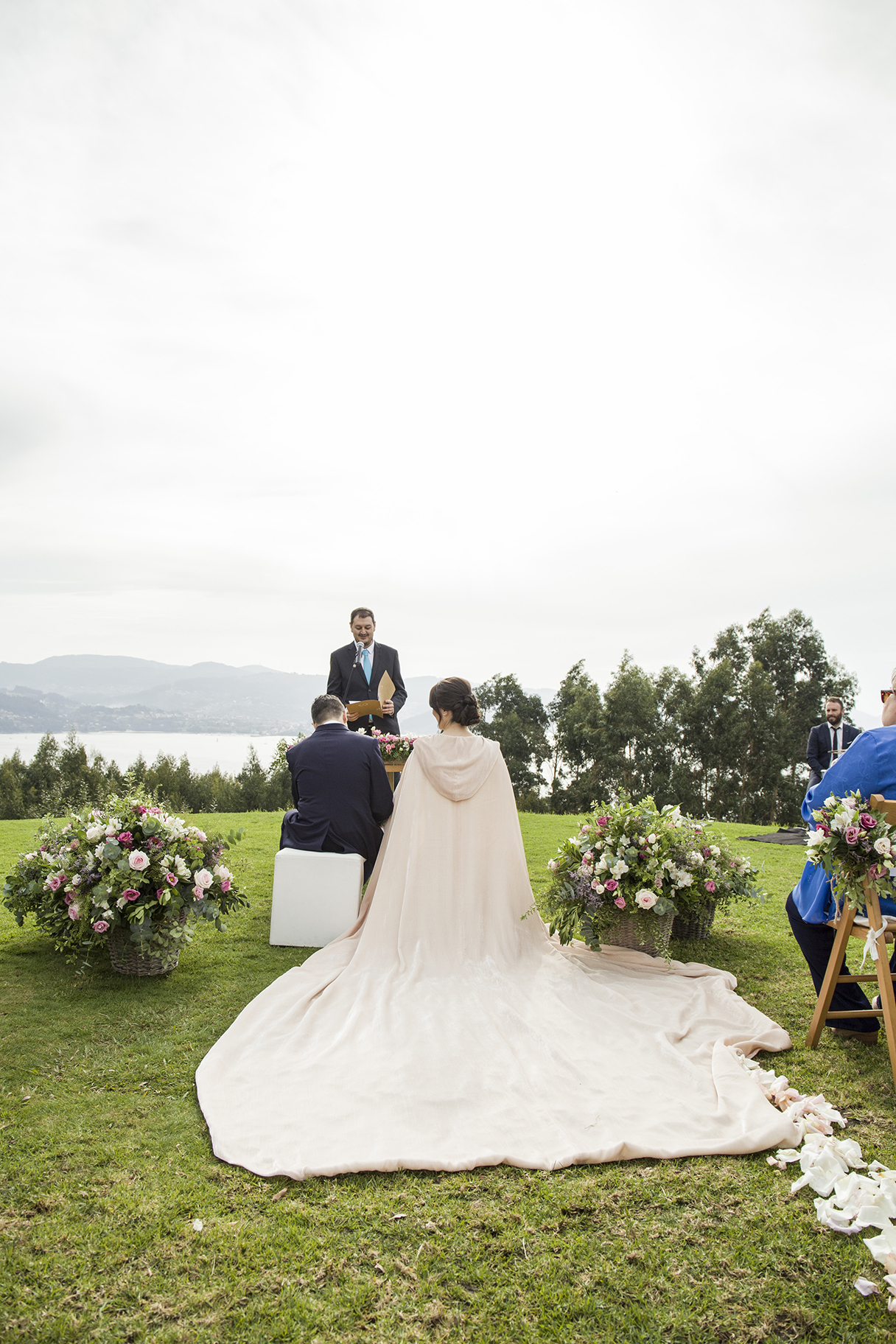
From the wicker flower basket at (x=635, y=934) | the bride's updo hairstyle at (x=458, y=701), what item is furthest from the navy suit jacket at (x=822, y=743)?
the bride's updo hairstyle at (x=458, y=701)

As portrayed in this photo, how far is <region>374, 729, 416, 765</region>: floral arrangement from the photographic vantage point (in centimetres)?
692

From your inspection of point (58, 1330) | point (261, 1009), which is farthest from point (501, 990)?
point (58, 1330)

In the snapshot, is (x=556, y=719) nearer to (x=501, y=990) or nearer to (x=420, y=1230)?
(x=501, y=990)

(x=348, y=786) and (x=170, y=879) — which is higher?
(x=348, y=786)

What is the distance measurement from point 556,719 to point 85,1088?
3552cm

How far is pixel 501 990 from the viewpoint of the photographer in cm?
488

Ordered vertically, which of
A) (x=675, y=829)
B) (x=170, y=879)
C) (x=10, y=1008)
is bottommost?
(x=10, y=1008)

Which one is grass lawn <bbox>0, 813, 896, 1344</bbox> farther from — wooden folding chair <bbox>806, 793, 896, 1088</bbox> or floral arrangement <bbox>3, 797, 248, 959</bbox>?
floral arrangement <bbox>3, 797, 248, 959</bbox>

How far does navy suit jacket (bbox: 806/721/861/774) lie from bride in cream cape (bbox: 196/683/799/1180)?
701 centimetres

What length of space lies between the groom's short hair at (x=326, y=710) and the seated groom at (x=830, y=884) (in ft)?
11.5

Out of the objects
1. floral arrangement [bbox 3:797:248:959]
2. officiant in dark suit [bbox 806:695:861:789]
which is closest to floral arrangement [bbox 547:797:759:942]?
floral arrangement [bbox 3:797:248:959]

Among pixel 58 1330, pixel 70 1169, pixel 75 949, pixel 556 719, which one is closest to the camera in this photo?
pixel 58 1330

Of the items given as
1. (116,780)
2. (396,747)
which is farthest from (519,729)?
(396,747)

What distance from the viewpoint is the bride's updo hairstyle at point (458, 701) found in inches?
229
